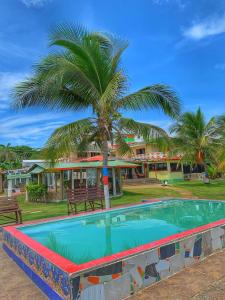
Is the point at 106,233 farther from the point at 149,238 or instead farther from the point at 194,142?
the point at 194,142

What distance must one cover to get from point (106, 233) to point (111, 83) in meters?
5.19

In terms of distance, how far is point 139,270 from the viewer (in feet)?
15.6

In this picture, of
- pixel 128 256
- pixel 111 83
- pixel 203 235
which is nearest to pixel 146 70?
pixel 111 83

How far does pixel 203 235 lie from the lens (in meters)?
6.10

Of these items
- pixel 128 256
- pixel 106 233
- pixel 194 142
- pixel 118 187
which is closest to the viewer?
pixel 128 256

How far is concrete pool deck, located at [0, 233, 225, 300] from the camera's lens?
4398mm

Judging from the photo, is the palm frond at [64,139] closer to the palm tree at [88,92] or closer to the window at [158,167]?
the palm tree at [88,92]

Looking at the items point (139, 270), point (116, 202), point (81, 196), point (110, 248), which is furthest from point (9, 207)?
point (116, 202)

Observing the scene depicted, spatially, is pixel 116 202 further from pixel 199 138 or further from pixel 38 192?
pixel 199 138

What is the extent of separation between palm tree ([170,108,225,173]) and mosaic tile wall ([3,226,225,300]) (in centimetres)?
2393

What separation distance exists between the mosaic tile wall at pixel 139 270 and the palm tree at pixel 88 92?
5973mm

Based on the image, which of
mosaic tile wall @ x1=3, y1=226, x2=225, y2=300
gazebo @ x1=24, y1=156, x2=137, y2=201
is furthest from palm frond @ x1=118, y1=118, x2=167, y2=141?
gazebo @ x1=24, y1=156, x2=137, y2=201

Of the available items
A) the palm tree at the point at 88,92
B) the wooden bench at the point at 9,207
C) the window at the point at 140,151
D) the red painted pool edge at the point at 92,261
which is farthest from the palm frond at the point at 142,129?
the window at the point at 140,151

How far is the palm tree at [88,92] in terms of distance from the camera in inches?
410
